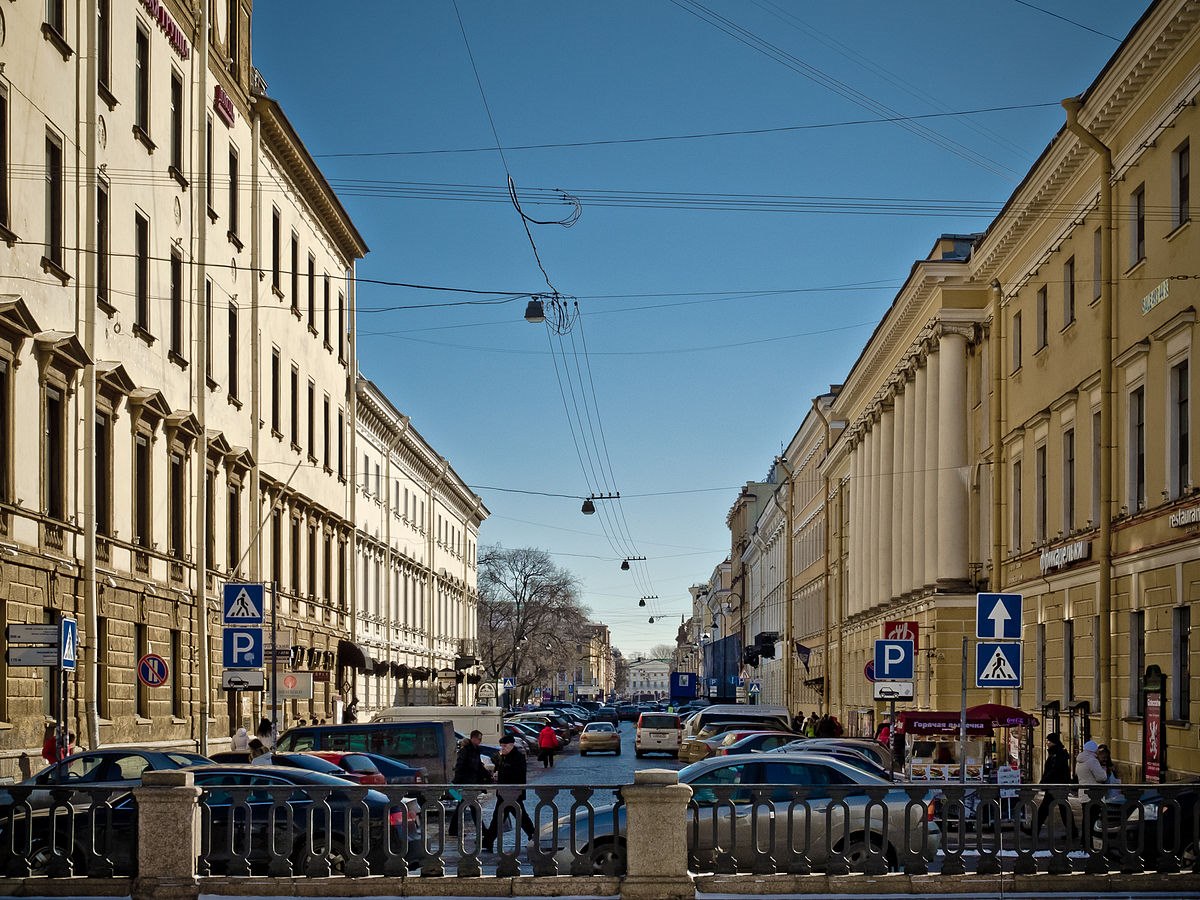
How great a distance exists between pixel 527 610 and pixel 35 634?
101711mm

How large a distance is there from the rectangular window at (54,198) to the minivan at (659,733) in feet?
109

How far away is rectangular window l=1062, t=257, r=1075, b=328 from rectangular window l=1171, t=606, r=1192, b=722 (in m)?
8.45

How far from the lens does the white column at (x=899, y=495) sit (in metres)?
51.0

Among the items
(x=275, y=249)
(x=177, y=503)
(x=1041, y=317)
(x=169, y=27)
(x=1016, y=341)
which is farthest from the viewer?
(x=275, y=249)

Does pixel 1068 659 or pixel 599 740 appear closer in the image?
pixel 1068 659

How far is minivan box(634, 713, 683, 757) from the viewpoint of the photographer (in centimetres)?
5706

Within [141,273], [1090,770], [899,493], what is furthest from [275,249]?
[1090,770]

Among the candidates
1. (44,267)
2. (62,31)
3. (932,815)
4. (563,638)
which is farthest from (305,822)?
(563,638)

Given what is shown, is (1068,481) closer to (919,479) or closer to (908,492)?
(919,479)

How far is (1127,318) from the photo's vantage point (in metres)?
30.1

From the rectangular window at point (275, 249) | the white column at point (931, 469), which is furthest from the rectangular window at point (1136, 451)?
the rectangular window at point (275, 249)

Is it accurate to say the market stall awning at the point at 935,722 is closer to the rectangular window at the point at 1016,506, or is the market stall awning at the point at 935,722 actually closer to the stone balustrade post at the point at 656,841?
the rectangular window at the point at 1016,506

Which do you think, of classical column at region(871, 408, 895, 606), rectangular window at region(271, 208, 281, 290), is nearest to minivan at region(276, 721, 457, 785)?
rectangular window at region(271, 208, 281, 290)

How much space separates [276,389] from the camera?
48188 millimetres
